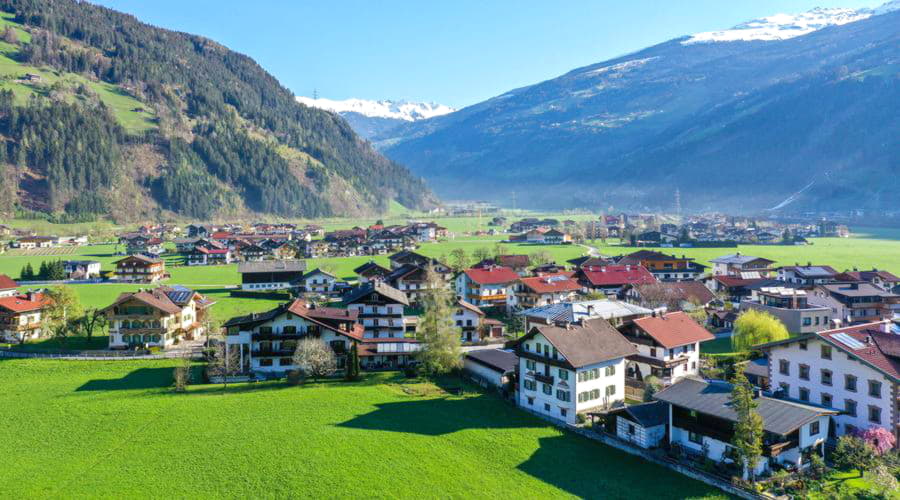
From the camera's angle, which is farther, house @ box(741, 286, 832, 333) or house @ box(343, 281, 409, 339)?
house @ box(343, 281, 409, 339)

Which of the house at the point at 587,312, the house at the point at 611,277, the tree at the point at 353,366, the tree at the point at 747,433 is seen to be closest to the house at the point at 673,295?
the house at the point at 611,277

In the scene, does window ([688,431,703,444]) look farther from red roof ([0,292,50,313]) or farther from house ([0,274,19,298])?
house ([0,274,19,298])

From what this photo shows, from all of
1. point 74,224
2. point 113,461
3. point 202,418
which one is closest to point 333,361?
point 202,418

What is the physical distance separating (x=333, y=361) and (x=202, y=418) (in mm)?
12406

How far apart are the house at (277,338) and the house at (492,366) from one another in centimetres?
958

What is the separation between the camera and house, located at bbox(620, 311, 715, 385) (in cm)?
4834

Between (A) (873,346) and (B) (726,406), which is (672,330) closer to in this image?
(A) (873,346)

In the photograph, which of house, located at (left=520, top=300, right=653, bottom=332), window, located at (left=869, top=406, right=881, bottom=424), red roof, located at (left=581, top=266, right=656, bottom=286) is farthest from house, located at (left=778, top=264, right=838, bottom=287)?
window, located at (left=869, top=406, right=881, bottom=424)

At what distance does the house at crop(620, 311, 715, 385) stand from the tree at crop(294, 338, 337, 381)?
24.1 metres

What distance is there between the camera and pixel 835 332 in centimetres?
3897

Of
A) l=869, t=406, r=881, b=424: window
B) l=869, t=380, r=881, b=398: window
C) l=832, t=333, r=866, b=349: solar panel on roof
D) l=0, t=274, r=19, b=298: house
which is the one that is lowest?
l=869, t=406, r=881, b=424: window

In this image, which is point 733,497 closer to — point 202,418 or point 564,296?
point 202,418

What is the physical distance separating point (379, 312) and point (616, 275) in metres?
37.3

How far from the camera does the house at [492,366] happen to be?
4828cm
